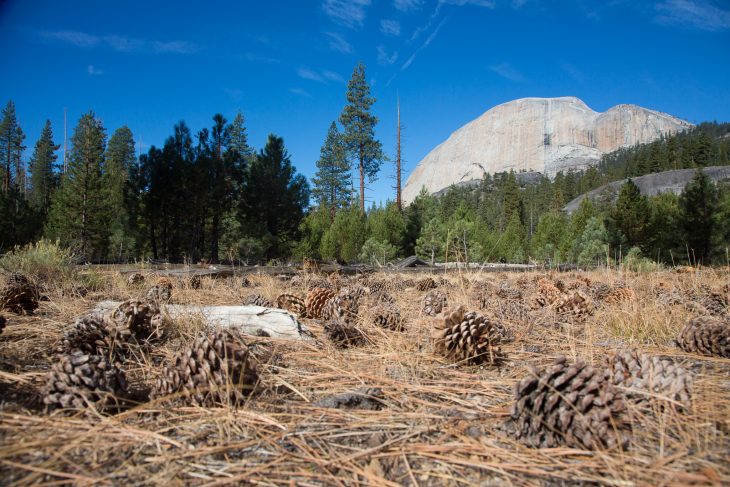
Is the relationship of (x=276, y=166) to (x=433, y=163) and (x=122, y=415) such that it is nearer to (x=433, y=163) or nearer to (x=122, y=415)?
(x=122, y=415)

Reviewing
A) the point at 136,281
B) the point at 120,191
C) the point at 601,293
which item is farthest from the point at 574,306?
the point at 120,191

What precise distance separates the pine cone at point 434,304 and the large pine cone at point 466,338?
1.00 metres

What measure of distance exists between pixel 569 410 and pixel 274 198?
18.8 metres

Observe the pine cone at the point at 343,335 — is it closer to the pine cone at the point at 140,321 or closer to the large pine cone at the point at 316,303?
the large pine cone at the point at 316,303

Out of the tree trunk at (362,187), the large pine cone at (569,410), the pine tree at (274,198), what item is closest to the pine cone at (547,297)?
the large pine cone at (569,410)

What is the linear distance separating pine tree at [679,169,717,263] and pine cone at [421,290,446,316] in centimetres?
2049

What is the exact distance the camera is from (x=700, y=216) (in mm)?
17234

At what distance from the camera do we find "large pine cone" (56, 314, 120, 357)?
161 cm

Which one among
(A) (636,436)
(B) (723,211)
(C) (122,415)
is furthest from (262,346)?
(B) (723,211)

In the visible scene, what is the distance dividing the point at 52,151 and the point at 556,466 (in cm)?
5031

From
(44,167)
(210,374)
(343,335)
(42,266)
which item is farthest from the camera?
(44,167)

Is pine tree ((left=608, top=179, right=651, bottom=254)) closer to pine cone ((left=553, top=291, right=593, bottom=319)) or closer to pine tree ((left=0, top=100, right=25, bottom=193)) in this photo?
pine cone ((left=553, top=291, right=593, bottom=319))

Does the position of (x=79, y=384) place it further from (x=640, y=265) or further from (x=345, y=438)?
(x=640, y=265)

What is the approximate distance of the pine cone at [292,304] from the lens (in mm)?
3029
